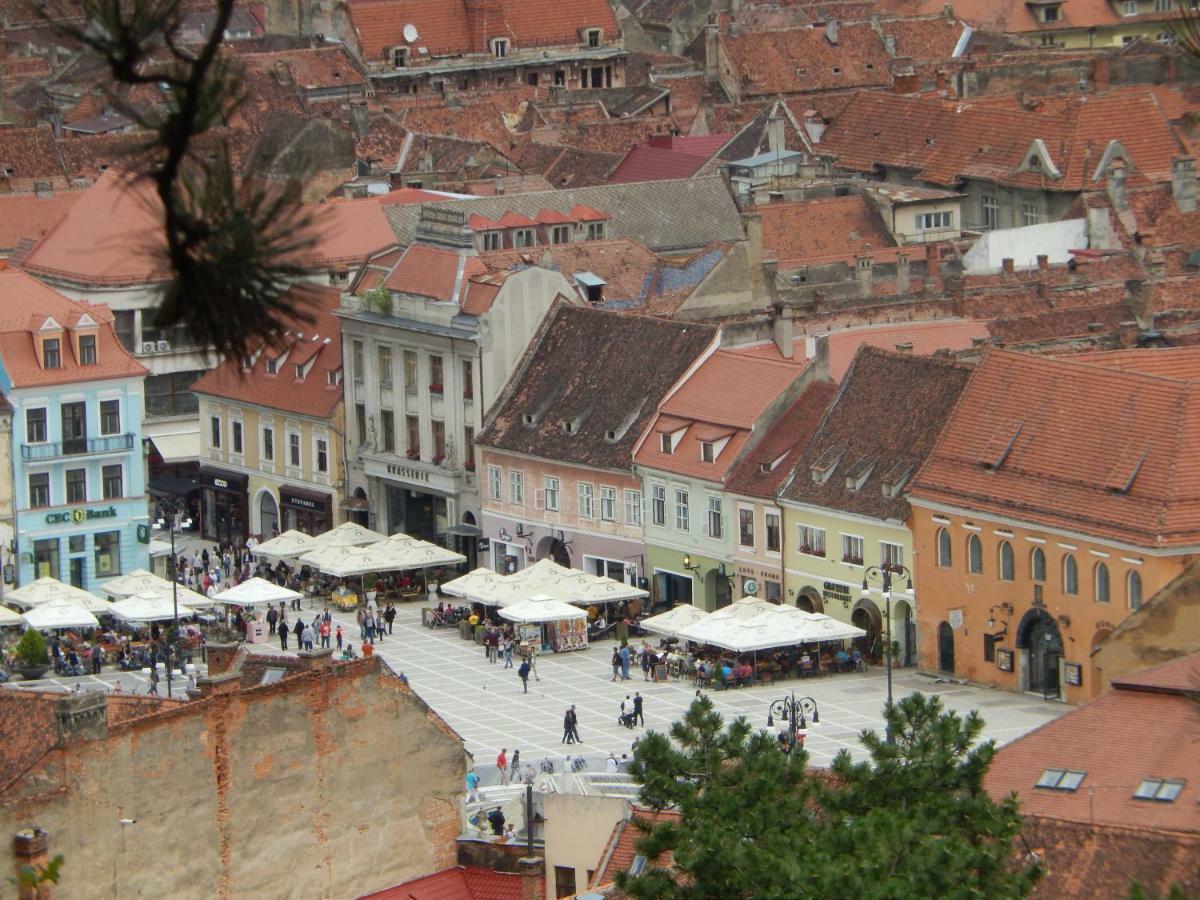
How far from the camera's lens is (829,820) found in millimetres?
35156

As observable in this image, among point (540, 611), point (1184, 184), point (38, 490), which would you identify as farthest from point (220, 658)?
point (1184, 184)

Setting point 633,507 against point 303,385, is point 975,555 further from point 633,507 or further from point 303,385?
point 303,385

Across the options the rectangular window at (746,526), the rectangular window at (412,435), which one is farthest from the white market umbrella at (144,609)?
the rectangular window at (746,526)

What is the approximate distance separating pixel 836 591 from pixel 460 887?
33.5 meters

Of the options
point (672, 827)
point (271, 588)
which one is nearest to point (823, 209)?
point (271, 588)

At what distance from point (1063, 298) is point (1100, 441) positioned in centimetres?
2776

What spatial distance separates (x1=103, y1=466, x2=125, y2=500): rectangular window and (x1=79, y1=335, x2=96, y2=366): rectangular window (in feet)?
10.5

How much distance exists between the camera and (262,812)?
47.5 m

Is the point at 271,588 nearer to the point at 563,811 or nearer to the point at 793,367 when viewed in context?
the point at 793,367

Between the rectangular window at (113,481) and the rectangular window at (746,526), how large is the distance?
2042 cm

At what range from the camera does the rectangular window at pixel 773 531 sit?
83938mm

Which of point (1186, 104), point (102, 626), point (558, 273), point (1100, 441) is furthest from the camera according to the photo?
point (1186, 104)

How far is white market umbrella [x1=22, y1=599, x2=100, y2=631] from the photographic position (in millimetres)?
84062

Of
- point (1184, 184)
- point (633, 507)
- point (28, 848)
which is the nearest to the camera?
point (28, 848)
